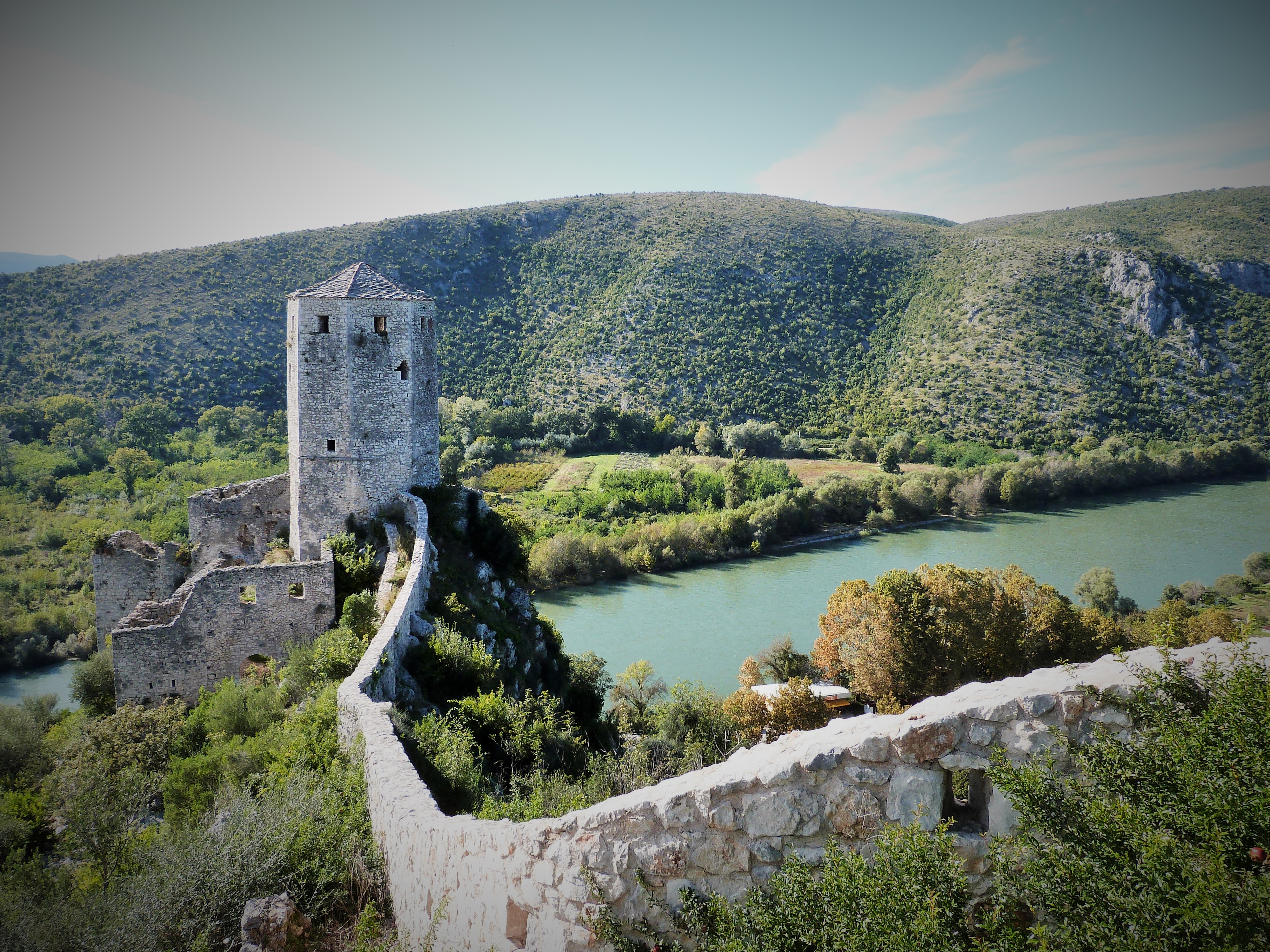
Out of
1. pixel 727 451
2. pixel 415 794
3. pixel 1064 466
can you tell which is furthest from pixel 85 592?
pixel 1064 466

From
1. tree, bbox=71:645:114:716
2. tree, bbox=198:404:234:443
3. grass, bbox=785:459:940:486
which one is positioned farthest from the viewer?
grass, bbox=785:459:940:486

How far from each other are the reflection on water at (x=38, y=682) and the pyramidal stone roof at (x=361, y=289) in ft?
60.2

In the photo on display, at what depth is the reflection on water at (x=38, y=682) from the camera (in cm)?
2425

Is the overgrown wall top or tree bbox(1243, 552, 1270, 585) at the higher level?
the overgrown wall top

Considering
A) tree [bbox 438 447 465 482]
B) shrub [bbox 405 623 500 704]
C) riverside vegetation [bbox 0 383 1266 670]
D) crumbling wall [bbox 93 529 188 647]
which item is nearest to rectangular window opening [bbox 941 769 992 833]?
shrub [bbox 405 623 500 704]

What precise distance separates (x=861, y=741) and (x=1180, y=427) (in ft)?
210

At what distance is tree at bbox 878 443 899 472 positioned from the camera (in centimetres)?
5134

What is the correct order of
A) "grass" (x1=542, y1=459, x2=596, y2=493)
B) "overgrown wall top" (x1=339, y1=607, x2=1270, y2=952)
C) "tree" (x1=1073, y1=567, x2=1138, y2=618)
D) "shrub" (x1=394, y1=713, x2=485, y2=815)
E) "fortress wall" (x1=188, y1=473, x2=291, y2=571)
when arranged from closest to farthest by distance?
"overgrown wall top" (x1=339, y1=607, x2=1270, y2=952), "shrub" (x1=394, y1=713, x2=485, y2=815), "fortress wall" (x1=188, y1=473, x2=291, y2=571), "tree" (x1=1073, y1=567, x2=1138, y2=618), "grass" (x1=542, y1=459, x2=596, y2=493)

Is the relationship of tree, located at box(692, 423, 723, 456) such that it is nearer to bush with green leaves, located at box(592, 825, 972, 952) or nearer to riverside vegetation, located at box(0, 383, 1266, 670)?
riverside vegetation, located at box(0, 383, 1266, 670)

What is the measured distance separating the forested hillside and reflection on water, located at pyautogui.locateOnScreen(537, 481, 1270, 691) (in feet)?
28.6

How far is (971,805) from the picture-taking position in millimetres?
3541

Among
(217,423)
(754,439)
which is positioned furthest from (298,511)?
(754,439)

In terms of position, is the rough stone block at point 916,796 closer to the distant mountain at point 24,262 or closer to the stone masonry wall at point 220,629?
the stone masonry wall at point 220,629

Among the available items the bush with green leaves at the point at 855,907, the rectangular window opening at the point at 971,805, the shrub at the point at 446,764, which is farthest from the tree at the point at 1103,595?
the bush with green leaves at the point at 855,907
